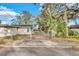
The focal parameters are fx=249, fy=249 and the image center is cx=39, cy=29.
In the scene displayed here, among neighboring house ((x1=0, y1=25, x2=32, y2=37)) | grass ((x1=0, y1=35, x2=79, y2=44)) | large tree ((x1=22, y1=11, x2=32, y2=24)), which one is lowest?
grass ((x1=0, y1=35, x2=79, y2=44))

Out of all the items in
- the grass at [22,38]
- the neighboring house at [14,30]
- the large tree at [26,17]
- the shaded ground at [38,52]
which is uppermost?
the large tree at [26,17]

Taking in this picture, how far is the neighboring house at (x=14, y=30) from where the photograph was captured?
2814mm

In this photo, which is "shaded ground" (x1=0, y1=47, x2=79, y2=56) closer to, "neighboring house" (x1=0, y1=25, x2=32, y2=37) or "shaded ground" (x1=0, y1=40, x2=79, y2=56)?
"shaded ground" (x1=0, y1=40, x2=79, y2=56)

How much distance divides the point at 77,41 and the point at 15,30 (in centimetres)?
71

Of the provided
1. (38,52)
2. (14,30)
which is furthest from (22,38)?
(38,52)

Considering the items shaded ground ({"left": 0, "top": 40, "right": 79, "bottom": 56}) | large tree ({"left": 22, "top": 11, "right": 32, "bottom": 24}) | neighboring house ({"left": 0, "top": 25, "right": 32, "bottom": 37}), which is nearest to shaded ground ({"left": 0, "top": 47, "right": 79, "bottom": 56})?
shaded ground ({"left": 0, "top": 40, "right": 79, "bottom": 56})

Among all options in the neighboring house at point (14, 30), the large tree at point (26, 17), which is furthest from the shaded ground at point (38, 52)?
the large tree at point (26, 17)

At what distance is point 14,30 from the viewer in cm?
282

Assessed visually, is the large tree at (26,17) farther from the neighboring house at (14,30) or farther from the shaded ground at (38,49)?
the shaded ground at (38,49)

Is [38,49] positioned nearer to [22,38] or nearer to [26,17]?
[22,38]

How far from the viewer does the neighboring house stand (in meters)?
2.81

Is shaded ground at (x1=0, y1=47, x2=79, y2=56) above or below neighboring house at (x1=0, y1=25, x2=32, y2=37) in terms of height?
below

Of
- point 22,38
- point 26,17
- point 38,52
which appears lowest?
point 38,52

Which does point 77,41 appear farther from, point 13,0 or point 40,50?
point 13,0
